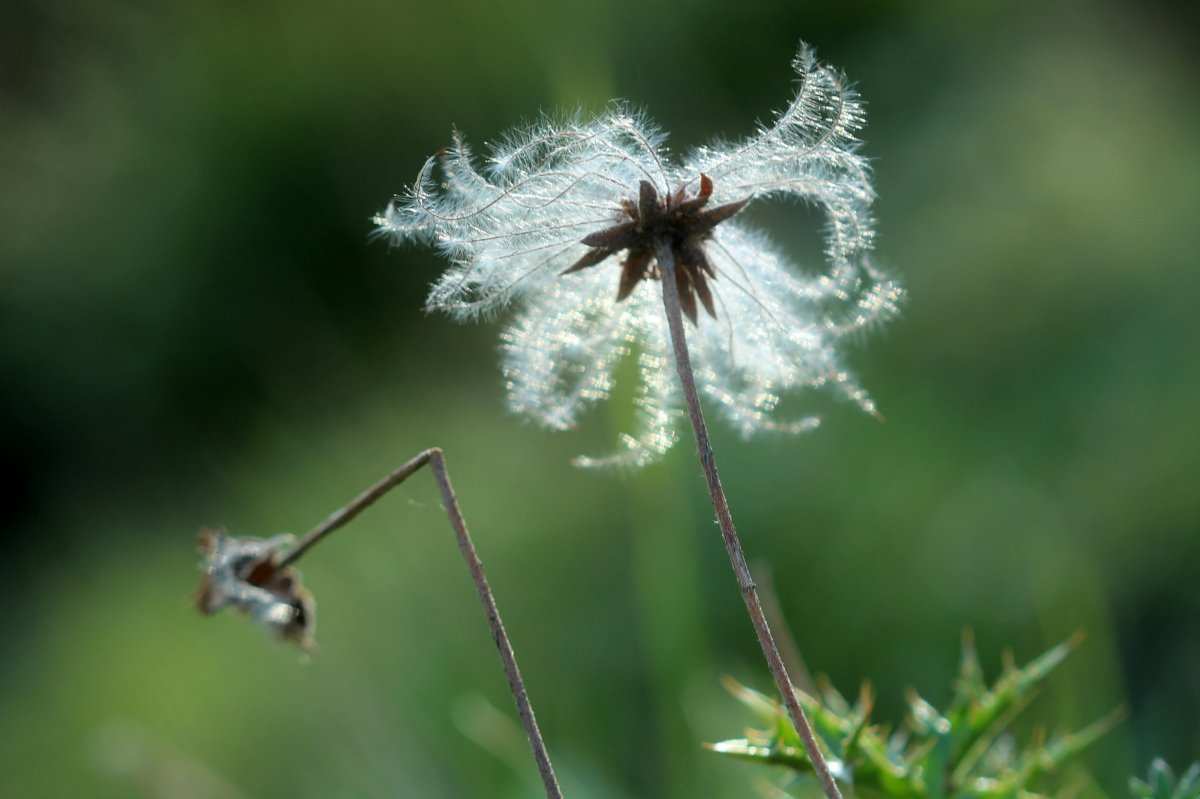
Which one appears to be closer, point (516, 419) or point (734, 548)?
point (734, 548)

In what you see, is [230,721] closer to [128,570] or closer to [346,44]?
[128,570]

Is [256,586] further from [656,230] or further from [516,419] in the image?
[516,419]

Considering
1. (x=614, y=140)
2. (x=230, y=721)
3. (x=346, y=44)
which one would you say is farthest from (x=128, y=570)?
(x=614, y=140)

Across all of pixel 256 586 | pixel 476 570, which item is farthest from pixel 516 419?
pixel 476 570

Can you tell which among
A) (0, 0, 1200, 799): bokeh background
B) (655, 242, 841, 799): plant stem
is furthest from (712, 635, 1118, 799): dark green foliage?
(0, 0, 1200, 799): bokeh background

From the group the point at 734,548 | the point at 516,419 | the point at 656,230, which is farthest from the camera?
the point at 516,419

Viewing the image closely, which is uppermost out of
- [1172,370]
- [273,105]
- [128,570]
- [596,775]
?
[273,105]

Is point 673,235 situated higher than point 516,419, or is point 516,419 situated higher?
point 516,419

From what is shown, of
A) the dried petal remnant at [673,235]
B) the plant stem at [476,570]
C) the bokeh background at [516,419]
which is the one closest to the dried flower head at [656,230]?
the dried petal remnant at [673,235]
